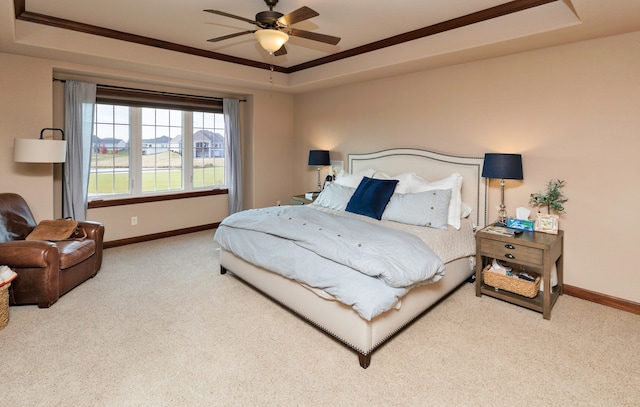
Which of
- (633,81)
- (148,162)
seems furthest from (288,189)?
(633,81)

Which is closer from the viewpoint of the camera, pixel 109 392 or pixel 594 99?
pixel 109 392

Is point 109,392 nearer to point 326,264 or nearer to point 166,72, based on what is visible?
point 326,264

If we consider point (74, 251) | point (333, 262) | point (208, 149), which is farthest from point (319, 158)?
point (74, 251)

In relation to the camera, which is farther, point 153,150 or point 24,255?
point 153,150

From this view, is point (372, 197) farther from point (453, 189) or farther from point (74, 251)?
point (74, 251)

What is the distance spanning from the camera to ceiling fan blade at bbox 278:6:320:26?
2.42 meters

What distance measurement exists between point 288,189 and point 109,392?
4.73 m

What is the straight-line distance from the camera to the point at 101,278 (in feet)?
12.2

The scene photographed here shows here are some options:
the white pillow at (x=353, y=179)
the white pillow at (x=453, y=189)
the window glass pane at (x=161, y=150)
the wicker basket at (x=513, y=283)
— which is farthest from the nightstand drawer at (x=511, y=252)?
the window glass pane at (x=161, y=150)

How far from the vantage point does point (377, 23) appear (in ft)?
11.4

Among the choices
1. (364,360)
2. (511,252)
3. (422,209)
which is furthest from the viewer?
(422,209)

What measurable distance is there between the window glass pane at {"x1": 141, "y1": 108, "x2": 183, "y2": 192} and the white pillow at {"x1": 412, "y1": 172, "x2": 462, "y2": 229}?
386 cm

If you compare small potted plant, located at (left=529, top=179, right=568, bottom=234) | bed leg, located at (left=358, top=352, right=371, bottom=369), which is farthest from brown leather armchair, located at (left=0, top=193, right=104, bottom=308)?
small potted plant, located at (left=529, top=179, right=568, bottom=234)

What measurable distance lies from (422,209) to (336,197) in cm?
116
